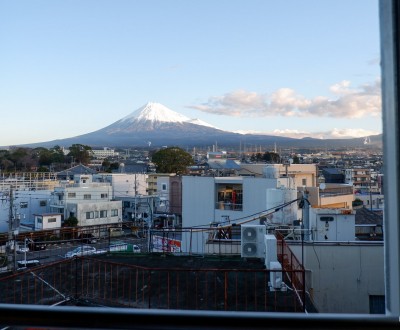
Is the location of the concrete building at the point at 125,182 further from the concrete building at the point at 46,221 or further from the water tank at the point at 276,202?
the water tank at the point at 276,202

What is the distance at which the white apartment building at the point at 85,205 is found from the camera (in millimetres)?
12233

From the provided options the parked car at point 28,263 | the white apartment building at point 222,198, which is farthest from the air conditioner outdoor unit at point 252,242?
the white apartment building at point 222,198

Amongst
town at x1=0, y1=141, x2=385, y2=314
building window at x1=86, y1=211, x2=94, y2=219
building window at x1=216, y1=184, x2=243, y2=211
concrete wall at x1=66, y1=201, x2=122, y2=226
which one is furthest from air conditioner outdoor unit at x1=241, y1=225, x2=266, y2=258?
building window at x1=86, y1=211, x2=94, y2=219

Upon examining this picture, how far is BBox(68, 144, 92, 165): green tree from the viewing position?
19386 millimetres

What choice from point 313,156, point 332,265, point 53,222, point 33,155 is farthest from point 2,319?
point 33,155

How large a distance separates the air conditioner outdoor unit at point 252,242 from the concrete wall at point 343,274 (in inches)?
26.9

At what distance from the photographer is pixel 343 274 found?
4.94 m

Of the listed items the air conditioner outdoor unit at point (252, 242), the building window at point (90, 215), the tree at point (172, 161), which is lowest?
the building window at point (90, 215)

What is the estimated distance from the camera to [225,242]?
5609 mm

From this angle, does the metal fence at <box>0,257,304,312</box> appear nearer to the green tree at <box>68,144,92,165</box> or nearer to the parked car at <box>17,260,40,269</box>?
the parked car at <box>17,260,40,269</box>

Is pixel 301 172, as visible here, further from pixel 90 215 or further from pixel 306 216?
pixel 306 216

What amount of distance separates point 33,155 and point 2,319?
1776 centimetres

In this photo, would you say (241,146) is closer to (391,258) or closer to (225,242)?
(225,242)

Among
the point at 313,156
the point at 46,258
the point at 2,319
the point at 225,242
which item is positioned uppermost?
the point at 313,156
